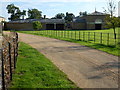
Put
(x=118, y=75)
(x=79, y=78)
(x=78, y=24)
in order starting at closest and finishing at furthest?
(x=79, y=78)
(x=118, y=75)
(x=78, y=24)

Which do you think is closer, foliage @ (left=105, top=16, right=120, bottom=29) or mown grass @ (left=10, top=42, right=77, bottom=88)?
mown grass @ (left=10, top=42, right=77, bottom=88)

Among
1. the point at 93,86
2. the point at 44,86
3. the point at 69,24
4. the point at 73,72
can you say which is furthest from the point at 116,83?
the point at 69,24

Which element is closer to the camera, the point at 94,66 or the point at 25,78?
the point at 25,78

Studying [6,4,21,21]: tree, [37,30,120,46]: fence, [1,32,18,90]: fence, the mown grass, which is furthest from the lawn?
[6,4,21,21]: tree

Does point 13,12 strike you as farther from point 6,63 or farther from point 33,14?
point 6,63

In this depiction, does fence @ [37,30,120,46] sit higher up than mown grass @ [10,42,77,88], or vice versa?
fence @ [37,30,120,46]

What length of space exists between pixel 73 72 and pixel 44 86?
237 cm

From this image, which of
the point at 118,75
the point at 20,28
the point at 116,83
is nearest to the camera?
the point at 116,83

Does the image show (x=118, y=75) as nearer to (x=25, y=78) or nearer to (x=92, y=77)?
(x=92, y=77)

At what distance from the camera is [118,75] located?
7965mm

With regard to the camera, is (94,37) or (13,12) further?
(13,12)

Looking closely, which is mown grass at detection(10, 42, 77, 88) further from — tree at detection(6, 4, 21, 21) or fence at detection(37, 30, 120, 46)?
tree at detection(6, 4, 21, 21)

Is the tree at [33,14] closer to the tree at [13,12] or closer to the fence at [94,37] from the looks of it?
the tree at [13,12]

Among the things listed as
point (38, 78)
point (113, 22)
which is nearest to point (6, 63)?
point (38, 78)
